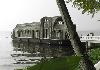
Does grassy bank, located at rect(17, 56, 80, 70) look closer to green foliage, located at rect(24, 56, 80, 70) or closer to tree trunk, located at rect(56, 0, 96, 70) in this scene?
green foliage, located at rect(24, 56, 80, 70)

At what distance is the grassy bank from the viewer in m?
11.1

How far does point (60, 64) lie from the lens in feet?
38.1

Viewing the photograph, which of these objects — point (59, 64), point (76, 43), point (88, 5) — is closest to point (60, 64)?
point (59, 64)

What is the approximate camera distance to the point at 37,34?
2982 inches

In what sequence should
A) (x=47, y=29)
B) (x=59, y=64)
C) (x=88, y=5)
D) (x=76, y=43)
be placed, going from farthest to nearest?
(x=47, y=29)
(x=88, y=5)
(x=76, y=43)
(x=59, y=64)

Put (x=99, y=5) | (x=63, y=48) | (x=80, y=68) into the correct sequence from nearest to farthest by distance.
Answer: (x=80, y=68) < (x=99, y=5) < (x=63, y=48)

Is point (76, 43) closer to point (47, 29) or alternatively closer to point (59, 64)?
point (59, 64)

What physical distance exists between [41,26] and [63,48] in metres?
12.4

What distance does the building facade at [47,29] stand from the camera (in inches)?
2605

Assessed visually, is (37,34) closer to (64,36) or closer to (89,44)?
(64,36)

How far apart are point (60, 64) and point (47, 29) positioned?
58775 mm

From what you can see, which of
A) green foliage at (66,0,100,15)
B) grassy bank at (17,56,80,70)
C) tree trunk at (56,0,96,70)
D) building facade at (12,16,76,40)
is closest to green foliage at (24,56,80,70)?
grassy bank at (17,56,80,70)

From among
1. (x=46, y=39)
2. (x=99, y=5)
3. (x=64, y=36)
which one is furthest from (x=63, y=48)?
(x=99, y=5)

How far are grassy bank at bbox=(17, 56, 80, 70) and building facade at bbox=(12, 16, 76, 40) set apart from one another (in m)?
48.6
